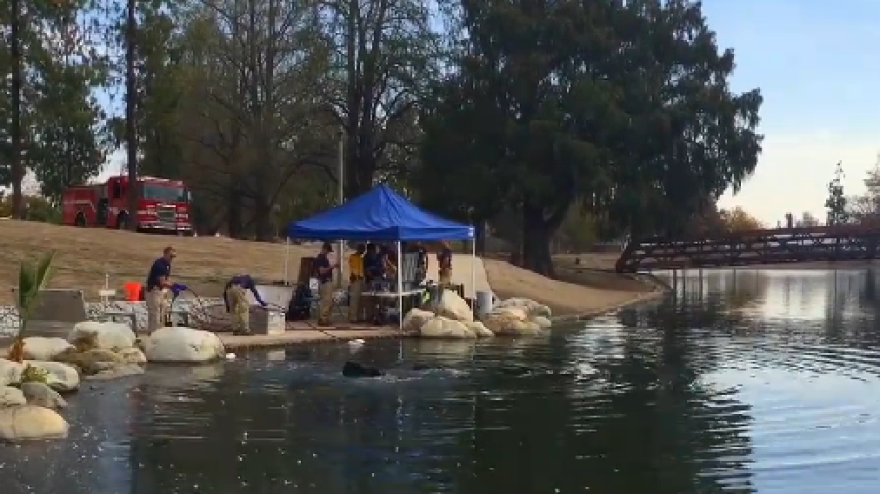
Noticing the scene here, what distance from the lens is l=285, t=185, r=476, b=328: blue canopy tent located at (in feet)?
75.7

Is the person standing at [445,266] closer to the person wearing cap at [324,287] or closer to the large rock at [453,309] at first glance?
the large rock at [453,309]

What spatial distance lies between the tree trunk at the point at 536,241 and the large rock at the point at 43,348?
110 ft

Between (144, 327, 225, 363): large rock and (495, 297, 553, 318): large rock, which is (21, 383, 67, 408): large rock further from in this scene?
(495, 297, 553, 318): large rock

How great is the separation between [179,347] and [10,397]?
5.73 m

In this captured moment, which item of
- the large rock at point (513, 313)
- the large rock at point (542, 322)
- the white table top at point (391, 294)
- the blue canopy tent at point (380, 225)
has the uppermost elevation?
the blue canopy tent at point (380, 225)

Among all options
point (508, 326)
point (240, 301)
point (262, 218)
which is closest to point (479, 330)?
point (508, 326)

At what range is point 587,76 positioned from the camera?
46312 millimetres

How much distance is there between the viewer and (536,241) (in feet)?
161

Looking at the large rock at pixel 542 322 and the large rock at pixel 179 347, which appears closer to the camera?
the large rock at pixel 179 347

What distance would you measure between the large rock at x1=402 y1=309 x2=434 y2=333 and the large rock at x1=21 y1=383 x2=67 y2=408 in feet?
34.7

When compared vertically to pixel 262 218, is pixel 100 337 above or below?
below

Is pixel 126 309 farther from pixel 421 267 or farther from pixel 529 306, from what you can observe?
pixel 529 306

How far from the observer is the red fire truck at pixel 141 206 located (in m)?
42.0

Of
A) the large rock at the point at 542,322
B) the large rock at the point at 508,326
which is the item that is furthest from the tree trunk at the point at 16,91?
the large rock at the point at 508,326
